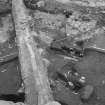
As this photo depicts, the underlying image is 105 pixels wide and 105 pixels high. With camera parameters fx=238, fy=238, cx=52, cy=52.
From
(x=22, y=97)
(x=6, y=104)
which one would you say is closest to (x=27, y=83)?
(x=22, y=97)

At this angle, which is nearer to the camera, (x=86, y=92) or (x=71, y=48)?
(x=86, y=92)

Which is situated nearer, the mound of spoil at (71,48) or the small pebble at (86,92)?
the small pebble at (86,92)

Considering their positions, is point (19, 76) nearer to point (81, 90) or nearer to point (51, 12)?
point (81, 90)

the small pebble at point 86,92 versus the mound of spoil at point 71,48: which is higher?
the mound of spoil at point 71,48

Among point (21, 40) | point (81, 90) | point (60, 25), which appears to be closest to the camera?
point (81, 90)

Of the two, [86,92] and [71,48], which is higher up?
[71,48]

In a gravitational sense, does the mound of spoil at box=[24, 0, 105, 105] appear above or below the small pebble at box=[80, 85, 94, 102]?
above

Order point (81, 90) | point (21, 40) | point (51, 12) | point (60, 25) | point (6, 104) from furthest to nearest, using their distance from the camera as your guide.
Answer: point (51, 12) → point (60, 25) → point (21, 40) → point (81, 90) → point (6, 104)

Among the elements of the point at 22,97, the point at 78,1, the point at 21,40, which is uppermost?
the point at 78,1
